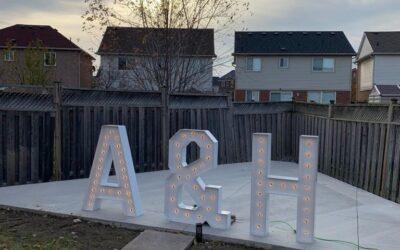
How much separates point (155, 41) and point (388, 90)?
24343 mm

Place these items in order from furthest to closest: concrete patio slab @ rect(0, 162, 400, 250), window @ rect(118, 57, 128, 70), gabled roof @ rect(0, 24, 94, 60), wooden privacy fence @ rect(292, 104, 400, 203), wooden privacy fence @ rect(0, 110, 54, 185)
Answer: gabled roof @ rect(0, 24, 94, 60)
window @ rect(118, 57, 128, 70)
wooden privacy fence @ rect(0, 110, 54, 185)
wooden privacy fence @ rect(292, 104, 400, 203)
concrete patio slab @ rect(0, 162, 400, 250)

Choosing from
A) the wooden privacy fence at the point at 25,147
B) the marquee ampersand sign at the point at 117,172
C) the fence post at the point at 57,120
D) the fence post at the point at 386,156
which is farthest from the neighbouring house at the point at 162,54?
the fence post at the point at 386,156

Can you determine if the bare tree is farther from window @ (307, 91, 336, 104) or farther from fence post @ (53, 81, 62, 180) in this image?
window @ (307, 91, 336, 104)

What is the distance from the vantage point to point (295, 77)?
3303 centimetres

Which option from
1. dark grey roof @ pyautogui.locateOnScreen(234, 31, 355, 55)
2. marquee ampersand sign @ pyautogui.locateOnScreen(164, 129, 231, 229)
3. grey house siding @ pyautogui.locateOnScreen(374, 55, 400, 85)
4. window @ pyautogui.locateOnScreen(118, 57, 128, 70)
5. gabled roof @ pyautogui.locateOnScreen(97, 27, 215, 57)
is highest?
dark grey roof @ pyautogui.locateOnScreen(234, 31, 355, 55)

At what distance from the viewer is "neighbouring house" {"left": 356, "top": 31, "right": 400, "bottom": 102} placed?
110ft

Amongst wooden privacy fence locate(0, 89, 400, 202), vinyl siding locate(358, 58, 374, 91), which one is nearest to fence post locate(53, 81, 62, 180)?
wooden privacy fence locate(0, 89, 400, 202)

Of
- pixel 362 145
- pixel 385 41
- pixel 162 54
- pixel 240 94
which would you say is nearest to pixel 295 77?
pixel 240 94

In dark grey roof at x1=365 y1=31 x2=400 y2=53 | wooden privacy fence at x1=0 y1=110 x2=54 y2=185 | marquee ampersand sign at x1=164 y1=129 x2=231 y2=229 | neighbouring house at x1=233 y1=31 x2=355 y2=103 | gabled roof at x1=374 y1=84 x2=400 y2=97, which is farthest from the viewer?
dark grey roof at x1=365 y1=31 x2=400 y2=53

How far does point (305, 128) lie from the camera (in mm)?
11109

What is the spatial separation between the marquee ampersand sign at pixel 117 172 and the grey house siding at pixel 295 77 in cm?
2745

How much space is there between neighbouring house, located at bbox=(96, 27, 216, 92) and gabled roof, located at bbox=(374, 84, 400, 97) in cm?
2072

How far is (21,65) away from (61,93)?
1857cm

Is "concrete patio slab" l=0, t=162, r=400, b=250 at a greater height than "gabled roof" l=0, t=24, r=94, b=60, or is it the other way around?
"gabled roof" l=0, t=24, r=94, b=60
